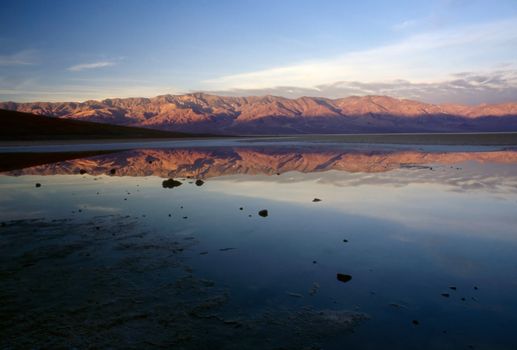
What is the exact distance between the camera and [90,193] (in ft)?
56.1

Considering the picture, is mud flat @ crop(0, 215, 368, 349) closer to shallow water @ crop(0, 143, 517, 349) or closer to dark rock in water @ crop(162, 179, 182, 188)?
shallow water @ crop(0, 143, 517, 349)

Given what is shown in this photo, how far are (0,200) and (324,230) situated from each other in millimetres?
12773

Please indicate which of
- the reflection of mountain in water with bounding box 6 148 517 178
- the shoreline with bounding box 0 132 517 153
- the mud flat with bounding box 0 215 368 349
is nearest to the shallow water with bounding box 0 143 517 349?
the mud flat with bounding box 0 215 368 349

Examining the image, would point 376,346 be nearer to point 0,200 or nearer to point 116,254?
point 116,254

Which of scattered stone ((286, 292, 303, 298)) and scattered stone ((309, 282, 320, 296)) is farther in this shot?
scattered stone ((309, 282, 320, 296))

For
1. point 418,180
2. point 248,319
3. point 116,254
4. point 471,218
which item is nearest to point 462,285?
point 248,319

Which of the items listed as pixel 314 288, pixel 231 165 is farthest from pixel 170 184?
pixel 314 288

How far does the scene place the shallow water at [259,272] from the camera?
5.42 meters

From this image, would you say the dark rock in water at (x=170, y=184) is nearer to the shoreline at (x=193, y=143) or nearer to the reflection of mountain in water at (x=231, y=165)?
the reflection of mountain in water at (x=231, y=165)

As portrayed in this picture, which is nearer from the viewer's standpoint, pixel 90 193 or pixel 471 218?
pixel 471 218

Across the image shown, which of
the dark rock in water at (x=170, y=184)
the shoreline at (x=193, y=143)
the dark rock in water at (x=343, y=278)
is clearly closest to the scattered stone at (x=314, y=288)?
the dark rock in water at (x=343, y=278)

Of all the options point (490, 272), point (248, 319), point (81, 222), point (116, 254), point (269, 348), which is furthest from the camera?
point (81, 222)

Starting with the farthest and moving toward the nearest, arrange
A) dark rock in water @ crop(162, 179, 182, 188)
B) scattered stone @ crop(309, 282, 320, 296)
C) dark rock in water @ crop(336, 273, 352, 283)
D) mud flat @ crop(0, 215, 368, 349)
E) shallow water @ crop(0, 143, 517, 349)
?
dark rock in water @ crop(162, 179, 182, 188), dark rock in water @ crop(336, 273, 352, 283), scattered stone @ crop(309, 282, 320, 296), shallow water @ crop(0, 143, 517, 349), mud flat @ crop(0, 215, 368, 349)

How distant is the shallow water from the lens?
542 centimetres
